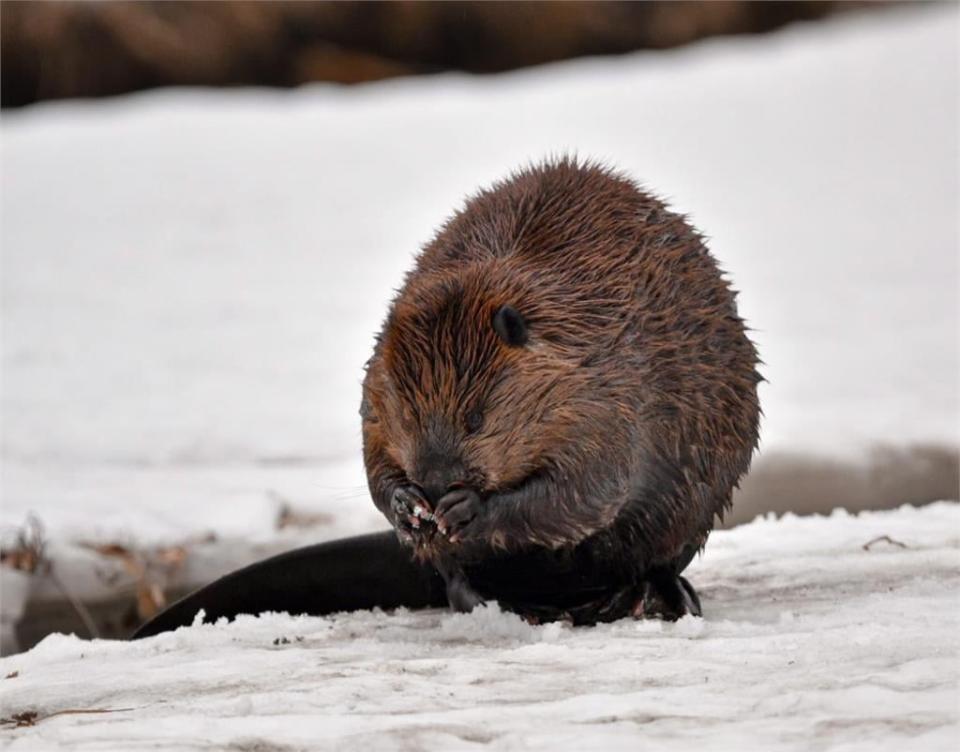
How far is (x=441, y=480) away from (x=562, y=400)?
27 cm

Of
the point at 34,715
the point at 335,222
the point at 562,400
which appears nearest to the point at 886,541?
the point at 562,400

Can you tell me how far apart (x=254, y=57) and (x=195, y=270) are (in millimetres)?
3289

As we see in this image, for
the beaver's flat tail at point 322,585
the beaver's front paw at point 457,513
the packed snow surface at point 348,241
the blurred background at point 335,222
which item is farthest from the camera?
the packed snow surface at point 348,241

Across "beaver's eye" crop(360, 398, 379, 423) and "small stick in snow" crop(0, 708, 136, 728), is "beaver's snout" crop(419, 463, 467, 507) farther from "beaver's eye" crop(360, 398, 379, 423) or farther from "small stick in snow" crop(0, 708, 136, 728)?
"small stick in snow" crop(0, 708, 136, 728)

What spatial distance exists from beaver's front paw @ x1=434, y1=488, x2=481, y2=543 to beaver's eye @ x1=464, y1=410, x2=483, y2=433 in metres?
0.11

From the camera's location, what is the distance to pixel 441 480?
263 centimetres

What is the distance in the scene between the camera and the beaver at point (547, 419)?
2.67 metres

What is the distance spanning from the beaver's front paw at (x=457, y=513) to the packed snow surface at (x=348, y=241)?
0.96 m

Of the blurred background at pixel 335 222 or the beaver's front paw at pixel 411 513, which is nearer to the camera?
the beaver's front paw at pixel 411 513

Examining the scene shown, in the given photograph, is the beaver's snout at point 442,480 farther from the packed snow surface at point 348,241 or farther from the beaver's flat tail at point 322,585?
the packed snow surface at point 348,241

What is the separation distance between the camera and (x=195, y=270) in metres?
7.43

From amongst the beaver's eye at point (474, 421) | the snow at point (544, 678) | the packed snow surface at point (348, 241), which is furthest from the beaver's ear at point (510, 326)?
the packed snow surface at point (348, 241)

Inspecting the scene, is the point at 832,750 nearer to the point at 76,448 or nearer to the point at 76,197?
the point at 76,448

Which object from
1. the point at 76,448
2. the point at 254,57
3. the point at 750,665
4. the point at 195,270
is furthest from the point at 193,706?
the point at 254,57
